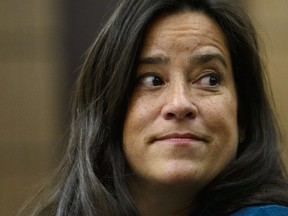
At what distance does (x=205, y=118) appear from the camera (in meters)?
3.58

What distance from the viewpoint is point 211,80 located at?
3.69 metres

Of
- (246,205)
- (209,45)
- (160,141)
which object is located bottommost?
(246,205)

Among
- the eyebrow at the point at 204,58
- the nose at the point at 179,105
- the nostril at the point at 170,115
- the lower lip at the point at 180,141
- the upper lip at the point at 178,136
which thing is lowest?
the lower lip at the point at 180,141

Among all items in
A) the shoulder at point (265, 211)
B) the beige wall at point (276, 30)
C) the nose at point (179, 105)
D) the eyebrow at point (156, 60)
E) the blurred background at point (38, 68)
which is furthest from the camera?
the blurred background at point (38, 68)

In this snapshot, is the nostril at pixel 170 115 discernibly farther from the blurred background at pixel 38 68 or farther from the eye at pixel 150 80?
the blurred background at pixel 38 68

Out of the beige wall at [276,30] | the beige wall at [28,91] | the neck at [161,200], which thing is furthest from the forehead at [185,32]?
the beige wall at [28,91]

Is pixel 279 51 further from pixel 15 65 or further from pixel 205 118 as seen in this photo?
pixel 205 118

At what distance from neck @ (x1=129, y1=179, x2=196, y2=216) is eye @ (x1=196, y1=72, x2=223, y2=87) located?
0.36 meters

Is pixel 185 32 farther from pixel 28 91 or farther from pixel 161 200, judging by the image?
pixel 28 91

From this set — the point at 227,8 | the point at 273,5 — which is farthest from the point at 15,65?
the point at 227,8

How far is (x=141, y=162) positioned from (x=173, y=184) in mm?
140

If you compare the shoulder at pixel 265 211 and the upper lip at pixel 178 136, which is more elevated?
the upper lip at pixel 178 136

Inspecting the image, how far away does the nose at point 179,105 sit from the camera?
3516 mm

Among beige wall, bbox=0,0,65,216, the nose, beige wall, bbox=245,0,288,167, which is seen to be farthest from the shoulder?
beige wall, bbox=0,0,65,216
